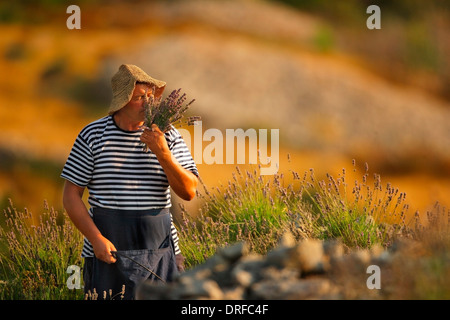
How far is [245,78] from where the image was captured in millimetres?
16312

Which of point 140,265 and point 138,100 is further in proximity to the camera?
point 138,100

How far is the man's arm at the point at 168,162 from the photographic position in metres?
3.54

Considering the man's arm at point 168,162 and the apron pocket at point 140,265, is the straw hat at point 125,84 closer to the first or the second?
the man's arm at point 168,162

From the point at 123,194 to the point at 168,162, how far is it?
0.33 m

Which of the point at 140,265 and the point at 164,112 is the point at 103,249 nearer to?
the point at 140,265

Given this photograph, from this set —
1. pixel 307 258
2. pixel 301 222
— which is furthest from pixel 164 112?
pixel 301 222

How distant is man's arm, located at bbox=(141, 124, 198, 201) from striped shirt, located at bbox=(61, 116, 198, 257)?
0.16 meters

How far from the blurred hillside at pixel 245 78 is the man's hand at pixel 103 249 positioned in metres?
6.75

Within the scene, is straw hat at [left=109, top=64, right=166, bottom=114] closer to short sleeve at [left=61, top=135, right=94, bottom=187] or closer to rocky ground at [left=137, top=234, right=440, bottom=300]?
short sleeve at [left=61, top=135, right=94, bottom=187]

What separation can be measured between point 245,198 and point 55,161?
5.90 meters

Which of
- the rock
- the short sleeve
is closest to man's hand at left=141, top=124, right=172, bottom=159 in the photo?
the short sleeve

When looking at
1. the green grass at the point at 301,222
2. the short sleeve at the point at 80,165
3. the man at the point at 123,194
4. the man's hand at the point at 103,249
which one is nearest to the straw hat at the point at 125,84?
the man at the point at 123,194
